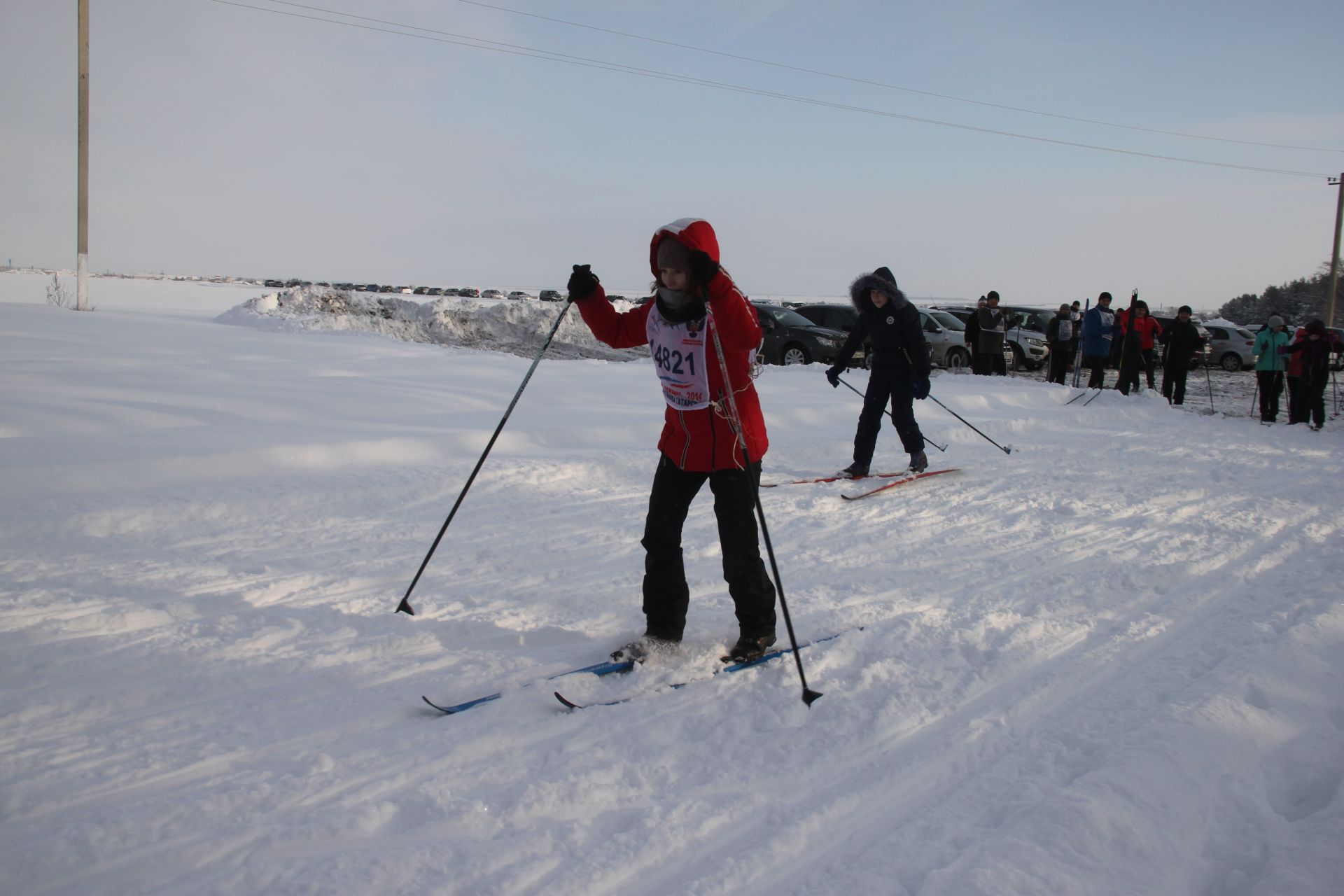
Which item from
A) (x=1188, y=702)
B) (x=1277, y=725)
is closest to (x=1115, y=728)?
(x=1188, y=702)

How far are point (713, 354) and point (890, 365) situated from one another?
4.33m

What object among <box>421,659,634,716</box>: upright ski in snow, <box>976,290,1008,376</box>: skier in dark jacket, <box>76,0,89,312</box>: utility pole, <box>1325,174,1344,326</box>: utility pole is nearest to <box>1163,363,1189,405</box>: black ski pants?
<box>976,290,1008,376</box>: skier in dark jacket

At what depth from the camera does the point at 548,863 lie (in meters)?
2.07

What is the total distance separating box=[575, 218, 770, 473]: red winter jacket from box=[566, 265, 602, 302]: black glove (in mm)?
31

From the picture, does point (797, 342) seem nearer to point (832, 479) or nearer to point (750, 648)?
point (832, 479)

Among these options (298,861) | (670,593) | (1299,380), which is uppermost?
(1299,380)

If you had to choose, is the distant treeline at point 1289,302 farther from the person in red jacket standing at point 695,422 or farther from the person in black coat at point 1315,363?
the person in red jacket standing at point 695,422

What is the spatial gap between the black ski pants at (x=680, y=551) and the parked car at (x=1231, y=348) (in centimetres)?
2534

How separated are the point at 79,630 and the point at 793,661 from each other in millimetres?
2914

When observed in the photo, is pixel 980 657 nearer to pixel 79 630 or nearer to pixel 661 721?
pixel 661 721

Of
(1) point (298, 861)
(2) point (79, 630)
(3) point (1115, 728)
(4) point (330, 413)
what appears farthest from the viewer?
(4) point (330, 413)

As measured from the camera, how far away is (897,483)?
655 cm

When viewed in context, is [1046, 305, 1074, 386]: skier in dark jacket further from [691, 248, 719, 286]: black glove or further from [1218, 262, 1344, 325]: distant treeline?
[1218, 262, 1344, 325]: distant treeline

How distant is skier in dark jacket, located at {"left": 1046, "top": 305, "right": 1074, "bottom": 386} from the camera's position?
1450 cm
